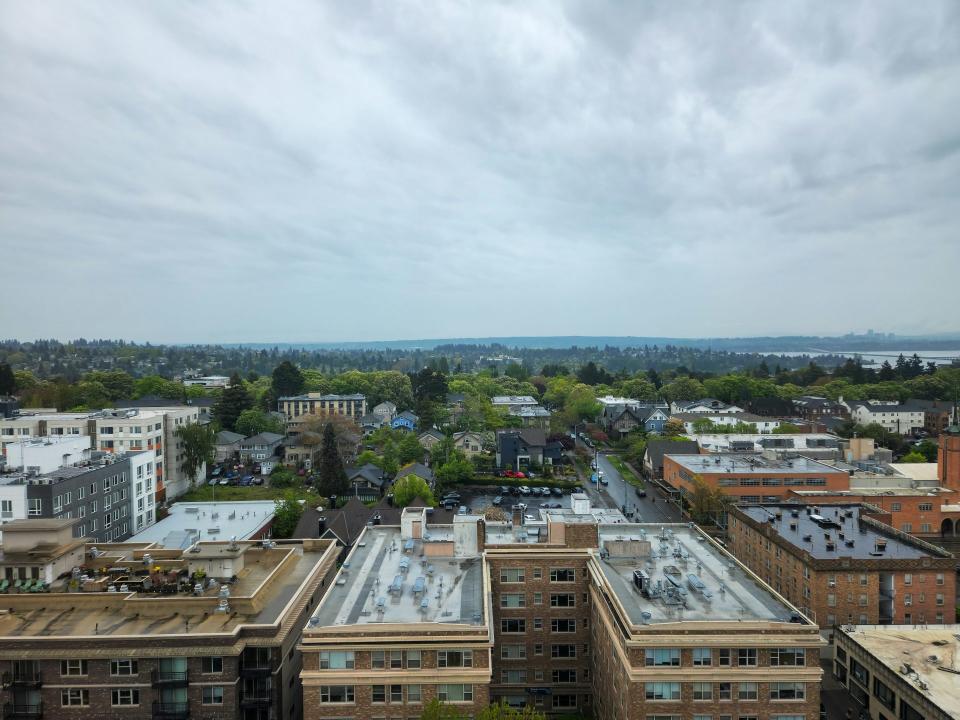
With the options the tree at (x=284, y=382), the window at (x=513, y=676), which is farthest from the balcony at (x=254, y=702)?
the tree at (x=284, y=382)

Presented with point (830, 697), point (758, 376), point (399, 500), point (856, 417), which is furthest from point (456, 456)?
point (758, 376)

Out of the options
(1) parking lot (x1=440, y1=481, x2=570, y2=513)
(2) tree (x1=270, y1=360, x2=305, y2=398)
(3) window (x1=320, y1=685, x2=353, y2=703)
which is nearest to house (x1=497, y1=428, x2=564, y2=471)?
(1) parking lot (x1=440, y1=481, x2=570, y2=513)

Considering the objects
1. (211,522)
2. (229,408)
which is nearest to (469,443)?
(229,408)

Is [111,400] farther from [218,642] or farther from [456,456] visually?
[218,642]

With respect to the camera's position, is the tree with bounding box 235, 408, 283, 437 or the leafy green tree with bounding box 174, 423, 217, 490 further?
the tree with bounding box 235, 408, 283, 437

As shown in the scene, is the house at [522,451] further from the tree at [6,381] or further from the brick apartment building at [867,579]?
the tree at [6,381]

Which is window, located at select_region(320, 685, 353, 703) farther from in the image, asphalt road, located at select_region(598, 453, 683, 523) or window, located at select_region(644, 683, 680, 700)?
asphalt road, located at select_region(598, 453, 683, 523)

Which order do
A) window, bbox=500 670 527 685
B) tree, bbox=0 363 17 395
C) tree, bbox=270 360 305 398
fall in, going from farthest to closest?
tree, bbox=270 360 305 398
tree, bbox=0 363 17 395
window, bbox=500 670 527 685
